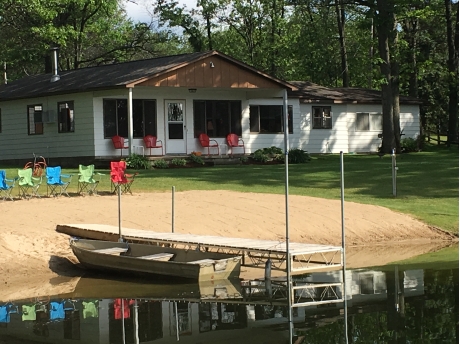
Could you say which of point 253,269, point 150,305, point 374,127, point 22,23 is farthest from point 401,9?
point 150,305

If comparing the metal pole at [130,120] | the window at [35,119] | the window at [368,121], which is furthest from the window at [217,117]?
the window at [368,121]

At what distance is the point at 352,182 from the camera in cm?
2777

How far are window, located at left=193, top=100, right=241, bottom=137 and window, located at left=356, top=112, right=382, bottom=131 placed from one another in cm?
788

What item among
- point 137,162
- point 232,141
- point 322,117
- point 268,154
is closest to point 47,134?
point 137,162

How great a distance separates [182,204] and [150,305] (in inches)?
306

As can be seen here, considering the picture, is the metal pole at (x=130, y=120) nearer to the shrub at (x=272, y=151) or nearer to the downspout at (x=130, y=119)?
the downspout at (x=130, y=119)

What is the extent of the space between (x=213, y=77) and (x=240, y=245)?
18.4m

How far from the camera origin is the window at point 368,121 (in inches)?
1681

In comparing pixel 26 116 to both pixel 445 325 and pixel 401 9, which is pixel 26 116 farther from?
pixel 445 325

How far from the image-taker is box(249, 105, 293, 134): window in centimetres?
3791

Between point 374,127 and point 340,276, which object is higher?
point 374,127

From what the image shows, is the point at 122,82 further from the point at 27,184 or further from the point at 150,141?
the point at 27,184

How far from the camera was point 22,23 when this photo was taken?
4425cm

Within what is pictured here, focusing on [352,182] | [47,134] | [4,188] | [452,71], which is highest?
[452,71]
